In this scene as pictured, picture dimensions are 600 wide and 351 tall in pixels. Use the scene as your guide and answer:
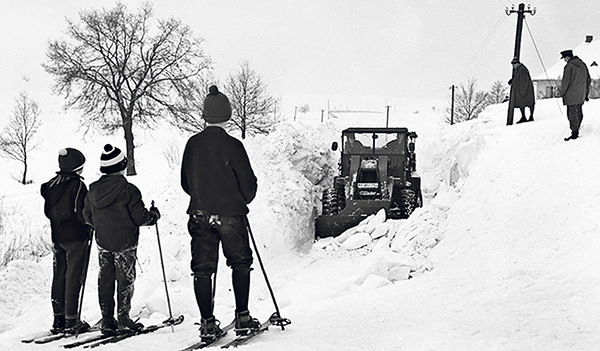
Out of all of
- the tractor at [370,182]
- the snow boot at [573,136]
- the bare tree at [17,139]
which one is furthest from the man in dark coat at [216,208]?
the bare tree at [17,139]

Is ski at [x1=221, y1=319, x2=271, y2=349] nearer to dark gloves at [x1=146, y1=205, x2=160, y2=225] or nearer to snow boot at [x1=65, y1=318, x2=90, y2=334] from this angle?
dark gloves at [x1=146, y1=205, x2=160, y2=225]

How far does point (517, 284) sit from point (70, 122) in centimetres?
5663

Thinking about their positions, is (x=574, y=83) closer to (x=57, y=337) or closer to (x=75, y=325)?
(x=75, y=325)

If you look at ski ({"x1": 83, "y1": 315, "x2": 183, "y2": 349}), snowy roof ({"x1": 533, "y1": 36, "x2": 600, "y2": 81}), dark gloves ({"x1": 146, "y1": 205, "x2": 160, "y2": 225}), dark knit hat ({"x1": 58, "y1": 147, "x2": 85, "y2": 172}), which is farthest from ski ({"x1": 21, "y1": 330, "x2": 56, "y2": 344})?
snowy roof ({"x1": 533, "y1": 36, "x2": 600, "y2": 81})

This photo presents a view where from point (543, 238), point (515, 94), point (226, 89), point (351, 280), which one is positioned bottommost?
point (351, 280)

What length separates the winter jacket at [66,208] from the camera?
589 centimetres

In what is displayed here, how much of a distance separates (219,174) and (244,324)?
4.39 ft

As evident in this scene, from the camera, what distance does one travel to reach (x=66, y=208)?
590 cm

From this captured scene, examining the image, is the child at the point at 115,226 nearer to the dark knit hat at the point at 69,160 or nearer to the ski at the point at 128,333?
the ski at the point at 128,333

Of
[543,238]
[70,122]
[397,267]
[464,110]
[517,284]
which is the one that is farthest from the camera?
[464,110]

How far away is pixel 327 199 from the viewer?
15086mm

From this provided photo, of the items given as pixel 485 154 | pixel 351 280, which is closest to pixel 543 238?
pixel 351 280

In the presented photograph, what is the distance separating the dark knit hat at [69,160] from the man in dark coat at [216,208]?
1600 mm

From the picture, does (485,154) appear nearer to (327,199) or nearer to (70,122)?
(327,199)
